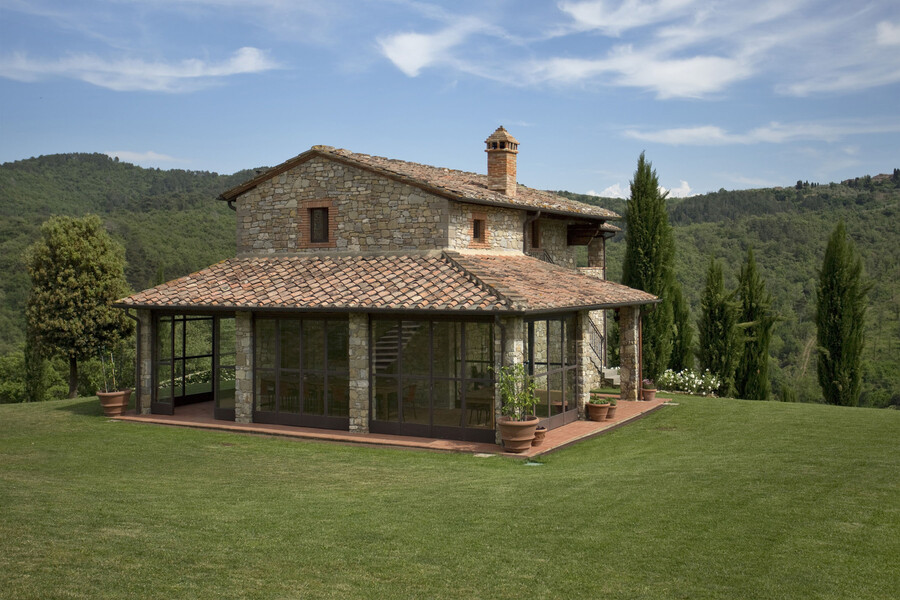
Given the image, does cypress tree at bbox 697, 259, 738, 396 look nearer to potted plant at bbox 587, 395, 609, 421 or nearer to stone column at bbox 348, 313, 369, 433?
potted plant at bbox 587, 395, 609, 421

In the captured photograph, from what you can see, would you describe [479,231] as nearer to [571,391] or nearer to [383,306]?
[571,391]

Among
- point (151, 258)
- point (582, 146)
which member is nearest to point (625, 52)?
point (582, 146)

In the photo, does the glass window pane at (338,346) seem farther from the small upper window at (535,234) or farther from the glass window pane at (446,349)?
the small upper window at (535,234)

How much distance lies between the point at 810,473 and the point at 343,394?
9270 mm

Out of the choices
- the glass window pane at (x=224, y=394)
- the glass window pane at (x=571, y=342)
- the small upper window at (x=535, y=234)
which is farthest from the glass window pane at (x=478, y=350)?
the small upper window at (x=535, y=234)

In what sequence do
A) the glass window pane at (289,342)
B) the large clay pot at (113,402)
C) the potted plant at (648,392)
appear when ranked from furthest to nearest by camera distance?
the potted plant at (648,392), the large clay pot at (113,402), the glass window pane at (289,342)

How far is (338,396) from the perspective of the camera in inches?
645

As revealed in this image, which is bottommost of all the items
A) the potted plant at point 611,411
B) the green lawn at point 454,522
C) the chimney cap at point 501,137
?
the green lawn at point 454,522

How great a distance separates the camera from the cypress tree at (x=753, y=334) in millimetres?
25594

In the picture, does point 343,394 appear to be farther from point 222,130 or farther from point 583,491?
point 222,130

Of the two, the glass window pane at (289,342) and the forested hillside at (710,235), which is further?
the forested hillside at (710,235)

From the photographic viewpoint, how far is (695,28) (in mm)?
22500

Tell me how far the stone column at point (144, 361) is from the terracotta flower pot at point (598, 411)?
424 inches

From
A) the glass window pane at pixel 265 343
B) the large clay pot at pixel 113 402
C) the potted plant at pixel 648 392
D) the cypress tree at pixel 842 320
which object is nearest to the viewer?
the glass window pane at pixel 265 343
